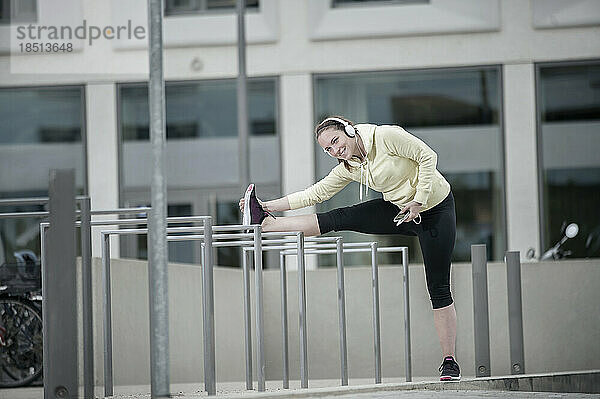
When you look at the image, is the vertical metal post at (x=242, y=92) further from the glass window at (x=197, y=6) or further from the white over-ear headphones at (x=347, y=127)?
the white over-ear headphones at (x=347, y=127)

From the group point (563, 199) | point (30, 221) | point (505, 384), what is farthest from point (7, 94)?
point (505, 384)

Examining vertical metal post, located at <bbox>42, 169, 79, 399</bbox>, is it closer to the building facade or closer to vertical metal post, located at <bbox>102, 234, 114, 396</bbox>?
vertical metal post, located at <bbox>102, 234, 114, 396</bbox>

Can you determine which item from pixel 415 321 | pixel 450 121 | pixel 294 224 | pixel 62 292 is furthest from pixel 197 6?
pixel 62 292

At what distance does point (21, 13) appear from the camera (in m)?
14.3

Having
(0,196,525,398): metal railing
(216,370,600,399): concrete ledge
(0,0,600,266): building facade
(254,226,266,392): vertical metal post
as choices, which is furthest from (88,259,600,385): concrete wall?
(0,0,600,266): building facade

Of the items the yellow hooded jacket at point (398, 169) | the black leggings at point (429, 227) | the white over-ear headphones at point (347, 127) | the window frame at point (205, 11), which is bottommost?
the black leggings at point (429, 227)

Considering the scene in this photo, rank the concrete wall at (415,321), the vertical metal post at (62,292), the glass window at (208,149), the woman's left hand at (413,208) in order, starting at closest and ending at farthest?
the vertical metal post at (62,292), the woman's left hand at (413,208), the concrete wall at (415,321), the glass window at (208,149)

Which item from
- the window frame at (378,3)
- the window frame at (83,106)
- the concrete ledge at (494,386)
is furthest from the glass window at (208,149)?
the concrete ledge at (494,386)

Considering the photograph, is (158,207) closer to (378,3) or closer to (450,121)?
(450,121)

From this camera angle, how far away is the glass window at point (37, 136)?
14.3 m

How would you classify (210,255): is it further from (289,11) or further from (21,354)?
(289,11)

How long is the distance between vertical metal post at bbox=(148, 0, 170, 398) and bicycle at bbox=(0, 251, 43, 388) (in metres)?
2.85

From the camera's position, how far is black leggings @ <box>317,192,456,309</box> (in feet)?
22.2

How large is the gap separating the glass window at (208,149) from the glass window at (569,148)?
10.5 feet
